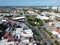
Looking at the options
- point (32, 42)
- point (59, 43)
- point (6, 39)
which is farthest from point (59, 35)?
point (6, 39)

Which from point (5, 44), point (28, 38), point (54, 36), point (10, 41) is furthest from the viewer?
point (54, 36)

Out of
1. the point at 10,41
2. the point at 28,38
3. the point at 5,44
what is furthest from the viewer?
the point at 28,38

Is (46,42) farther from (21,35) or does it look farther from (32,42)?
(21,35)

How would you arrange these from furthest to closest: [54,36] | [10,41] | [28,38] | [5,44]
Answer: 1. [54,36]
2. [28,38]
3. [10,41]
4. [5,44]

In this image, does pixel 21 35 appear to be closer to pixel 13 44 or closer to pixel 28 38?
pixel 28 38

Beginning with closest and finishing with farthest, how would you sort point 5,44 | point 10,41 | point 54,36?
1. point 5,44
2. point 10,41
3. point 54,36

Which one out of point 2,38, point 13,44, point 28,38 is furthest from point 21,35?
point 13,44

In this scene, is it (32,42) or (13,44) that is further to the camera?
(32,42)

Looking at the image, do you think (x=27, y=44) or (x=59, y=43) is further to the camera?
(x=59, y=43)
